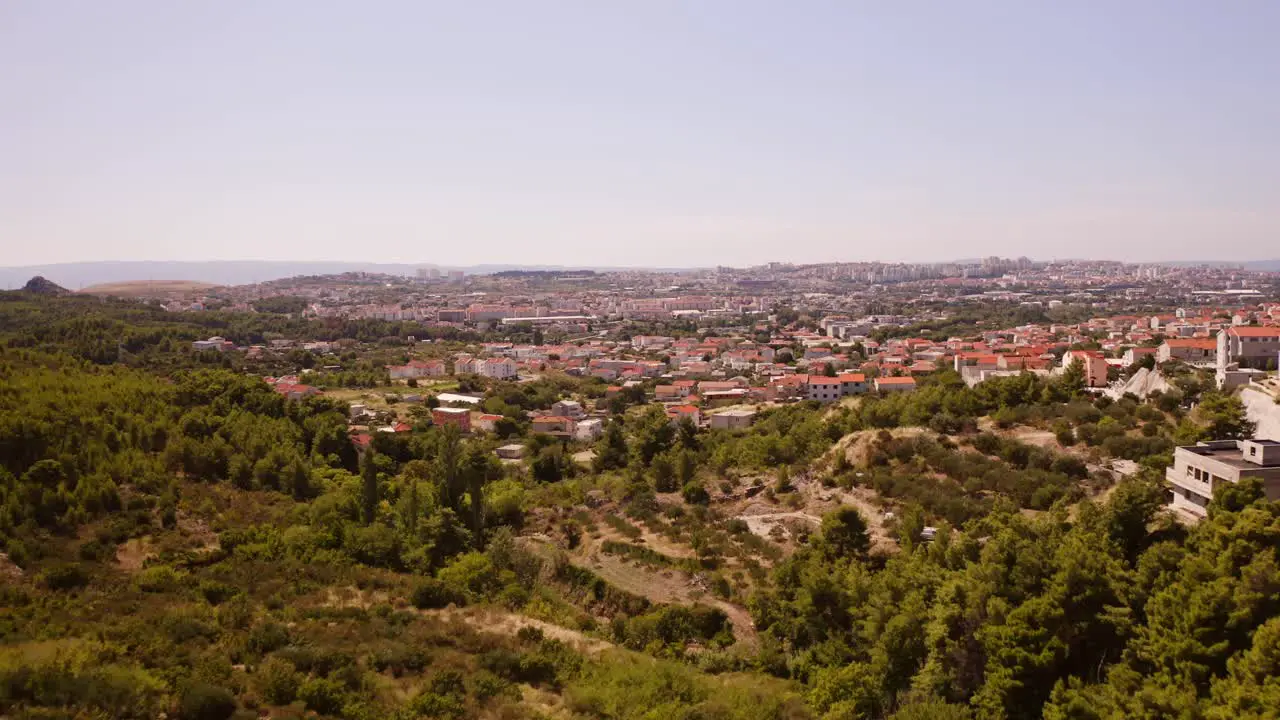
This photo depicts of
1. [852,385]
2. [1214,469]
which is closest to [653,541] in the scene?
[1214,469]

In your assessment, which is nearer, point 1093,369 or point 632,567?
point 632,567

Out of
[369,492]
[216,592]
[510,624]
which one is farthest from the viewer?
[369,492]

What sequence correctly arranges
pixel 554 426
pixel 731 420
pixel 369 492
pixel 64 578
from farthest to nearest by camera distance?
pixel 554 426, pixel 731 420, pixel 369 492, pixel 64 578

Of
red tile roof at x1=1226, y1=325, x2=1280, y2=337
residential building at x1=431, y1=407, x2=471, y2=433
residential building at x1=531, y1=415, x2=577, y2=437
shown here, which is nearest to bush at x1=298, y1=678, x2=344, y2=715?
residential building at x1=431, y1=407, x2=471, y2=433

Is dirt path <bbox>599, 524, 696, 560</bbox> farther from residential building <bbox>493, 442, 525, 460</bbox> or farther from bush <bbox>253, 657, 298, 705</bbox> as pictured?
residential building <bbox>493, 442, 525, 460</bbox>

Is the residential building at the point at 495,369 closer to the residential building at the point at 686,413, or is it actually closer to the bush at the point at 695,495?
the residential building at the point at 686,413

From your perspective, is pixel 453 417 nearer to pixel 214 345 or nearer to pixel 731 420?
pixel 731 420
